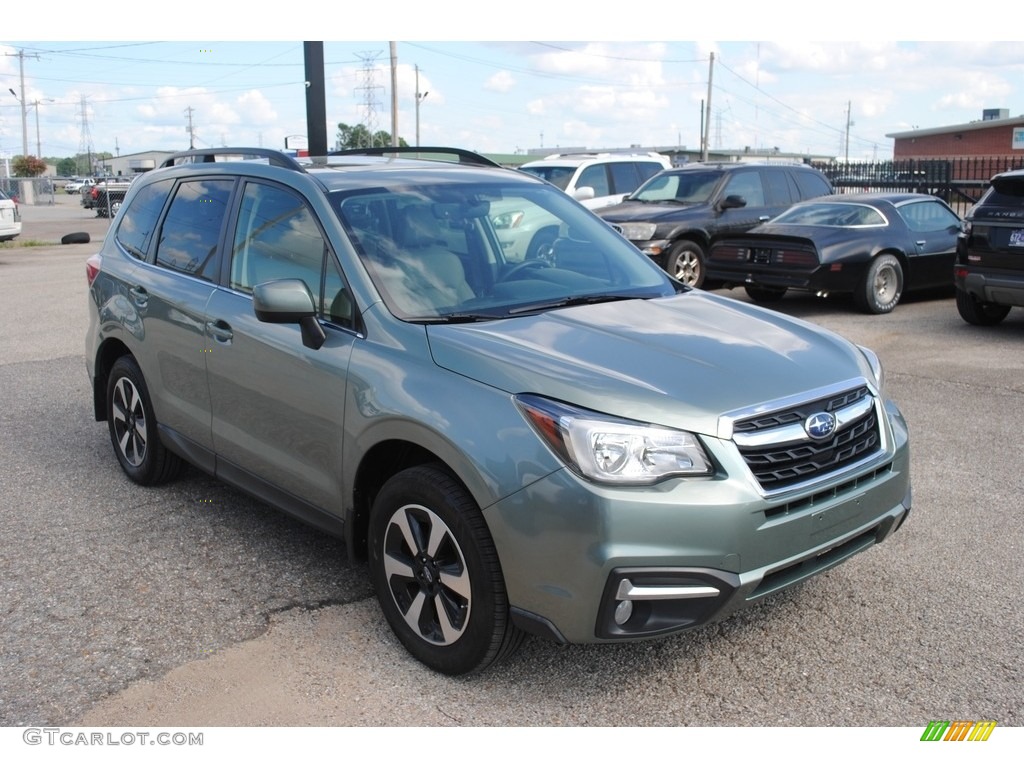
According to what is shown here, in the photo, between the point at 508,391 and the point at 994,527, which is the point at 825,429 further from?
the point at 994,527

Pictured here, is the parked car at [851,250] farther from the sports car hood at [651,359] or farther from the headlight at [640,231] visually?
the sports car hood at [651,359]

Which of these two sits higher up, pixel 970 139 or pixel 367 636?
pixel 970 139

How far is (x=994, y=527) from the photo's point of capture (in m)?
4.92

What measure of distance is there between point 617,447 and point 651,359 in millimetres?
486

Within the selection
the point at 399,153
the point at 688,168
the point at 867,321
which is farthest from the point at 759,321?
the point at 688,168

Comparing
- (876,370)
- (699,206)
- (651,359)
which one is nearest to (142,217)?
(651,359)

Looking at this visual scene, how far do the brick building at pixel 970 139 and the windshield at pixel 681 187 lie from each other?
38.0 m

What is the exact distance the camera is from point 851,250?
11359 mm

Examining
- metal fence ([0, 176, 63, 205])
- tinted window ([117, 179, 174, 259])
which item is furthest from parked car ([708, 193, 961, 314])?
metal fence ([0, 176, 63, 205])

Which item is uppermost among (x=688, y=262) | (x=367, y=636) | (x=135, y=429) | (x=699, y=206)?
(x=699, y=206)

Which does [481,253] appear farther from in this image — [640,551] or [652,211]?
[652,211]

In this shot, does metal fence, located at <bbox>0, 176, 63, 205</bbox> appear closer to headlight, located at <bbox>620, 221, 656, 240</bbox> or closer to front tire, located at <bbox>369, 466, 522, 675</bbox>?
headlight, located at <bbox>620, 221, 656, 240</bbox>

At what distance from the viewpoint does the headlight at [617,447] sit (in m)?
3.10

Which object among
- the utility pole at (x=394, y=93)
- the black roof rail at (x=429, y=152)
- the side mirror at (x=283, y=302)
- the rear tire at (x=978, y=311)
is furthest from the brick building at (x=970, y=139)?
the side mirror at (x=283, y=302)
